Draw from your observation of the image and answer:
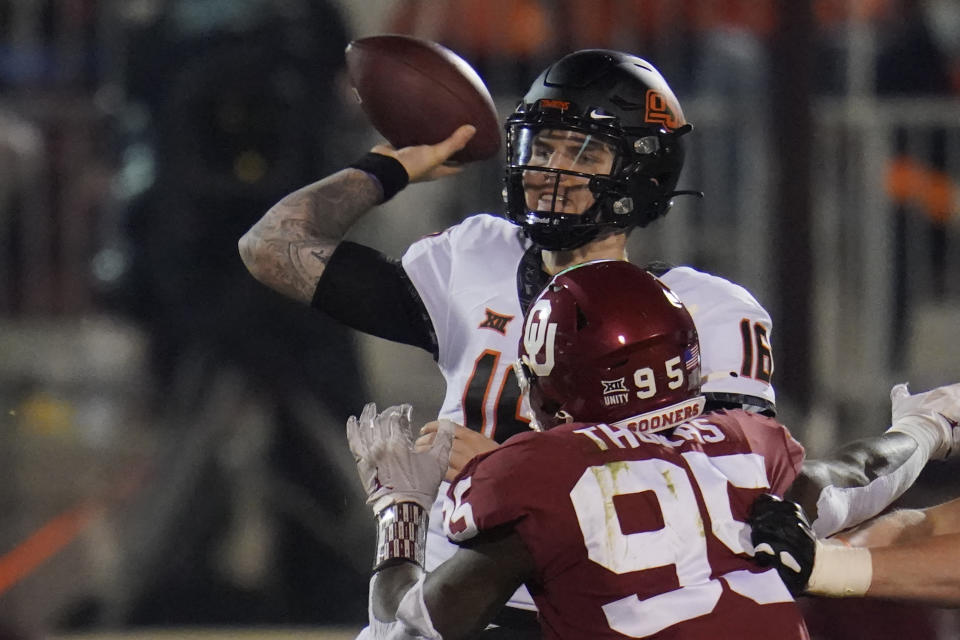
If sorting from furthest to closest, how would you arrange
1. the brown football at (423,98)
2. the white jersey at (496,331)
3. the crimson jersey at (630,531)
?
the brown football at (423,98)
the white jersey at (496,331)
the crimson jersey at (630,531)

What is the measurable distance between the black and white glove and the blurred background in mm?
3285

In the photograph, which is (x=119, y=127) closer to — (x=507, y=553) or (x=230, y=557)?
(x=230, y=557)

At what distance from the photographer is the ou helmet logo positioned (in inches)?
84.6

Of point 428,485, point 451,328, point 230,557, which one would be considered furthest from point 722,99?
point 428,485

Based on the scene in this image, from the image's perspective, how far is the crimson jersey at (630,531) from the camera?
197 cm

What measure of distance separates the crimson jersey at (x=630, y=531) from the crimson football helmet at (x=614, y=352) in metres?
0.05

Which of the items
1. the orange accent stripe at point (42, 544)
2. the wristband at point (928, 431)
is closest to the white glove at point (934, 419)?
the wristband at point (928, 431)

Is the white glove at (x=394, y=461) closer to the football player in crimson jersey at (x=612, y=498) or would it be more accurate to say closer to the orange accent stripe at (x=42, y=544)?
the football player in crimson jersey at (x=612, y=498)

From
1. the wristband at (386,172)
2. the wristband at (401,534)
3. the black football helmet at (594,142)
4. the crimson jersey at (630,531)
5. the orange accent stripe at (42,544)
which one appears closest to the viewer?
the crimson jersey at (630,531)

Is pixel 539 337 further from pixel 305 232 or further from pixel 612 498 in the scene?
pixel 305 232

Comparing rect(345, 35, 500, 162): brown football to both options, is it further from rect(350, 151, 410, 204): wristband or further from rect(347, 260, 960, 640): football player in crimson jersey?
rect(347, 260, 960, 640): football player in crimson jersey

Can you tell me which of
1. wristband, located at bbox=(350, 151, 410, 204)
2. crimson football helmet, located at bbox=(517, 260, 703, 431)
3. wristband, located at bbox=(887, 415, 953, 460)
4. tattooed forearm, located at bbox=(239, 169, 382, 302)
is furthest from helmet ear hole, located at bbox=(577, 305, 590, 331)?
wristband, located at bbox=(887, 415, 953, 460)

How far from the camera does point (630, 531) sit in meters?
1.97

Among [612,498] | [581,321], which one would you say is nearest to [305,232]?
[581,321]
